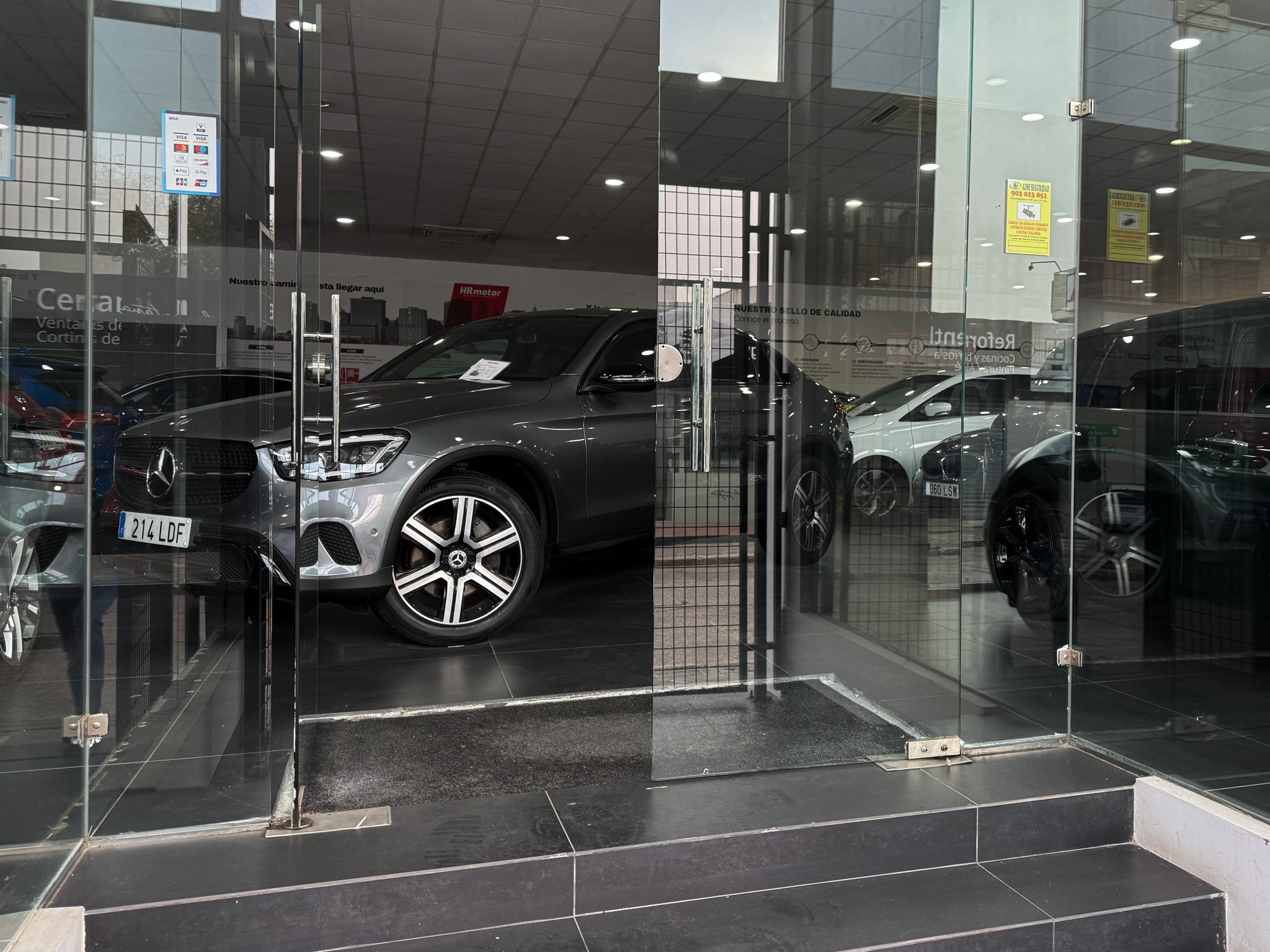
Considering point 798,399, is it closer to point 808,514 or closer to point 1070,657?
point 808,514

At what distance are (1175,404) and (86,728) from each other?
2.70m

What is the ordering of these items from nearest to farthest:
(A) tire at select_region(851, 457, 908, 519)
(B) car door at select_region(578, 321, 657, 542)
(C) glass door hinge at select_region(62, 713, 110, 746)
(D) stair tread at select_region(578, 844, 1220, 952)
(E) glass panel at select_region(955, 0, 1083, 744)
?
(C) glass door hinge at select_region(62, 713, 110, 746), (D) stair tread at select_region(578, 844, 1220, 952), (E) glass panel at select_region(955, 0, 1083, 744), (A) tire at select_region(851, 457, 908, 519), (B) car door at select_region(578, 321, 657, 542)

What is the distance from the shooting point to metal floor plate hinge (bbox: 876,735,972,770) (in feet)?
8.35

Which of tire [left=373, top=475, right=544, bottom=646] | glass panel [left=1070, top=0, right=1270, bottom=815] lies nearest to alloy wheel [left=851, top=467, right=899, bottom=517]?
glass panel [left=1070, top=0, right=1270, bottom=815]

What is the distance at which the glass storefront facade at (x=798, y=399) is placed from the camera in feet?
6.07

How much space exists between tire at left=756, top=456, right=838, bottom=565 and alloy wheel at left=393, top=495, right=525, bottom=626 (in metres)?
1.36

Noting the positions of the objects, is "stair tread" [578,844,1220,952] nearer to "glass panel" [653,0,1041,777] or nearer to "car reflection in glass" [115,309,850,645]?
"glass panel" [653,0,1041,777]

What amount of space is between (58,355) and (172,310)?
0.35 m

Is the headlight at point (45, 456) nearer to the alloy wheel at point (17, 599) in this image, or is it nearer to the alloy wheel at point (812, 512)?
the alloy wheel at point (17, 599)

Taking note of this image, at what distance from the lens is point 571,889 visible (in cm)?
197

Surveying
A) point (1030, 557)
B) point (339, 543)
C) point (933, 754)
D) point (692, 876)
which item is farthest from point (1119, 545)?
point (339, 543)

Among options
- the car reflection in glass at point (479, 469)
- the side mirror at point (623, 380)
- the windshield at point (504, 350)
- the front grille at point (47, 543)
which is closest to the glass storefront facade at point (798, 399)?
the front grille at point (47, 543)

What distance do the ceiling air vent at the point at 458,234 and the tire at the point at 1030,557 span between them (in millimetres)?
10106

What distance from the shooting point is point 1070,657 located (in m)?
2.68
